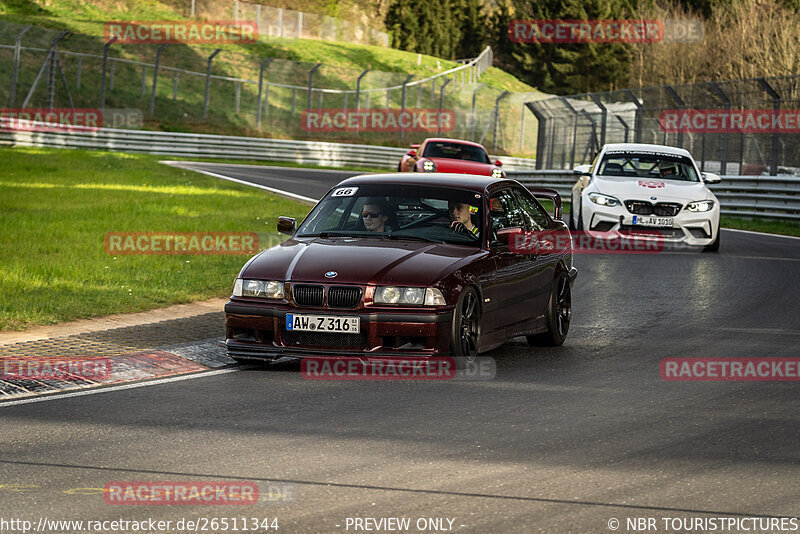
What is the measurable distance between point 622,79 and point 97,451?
9406 centimetres

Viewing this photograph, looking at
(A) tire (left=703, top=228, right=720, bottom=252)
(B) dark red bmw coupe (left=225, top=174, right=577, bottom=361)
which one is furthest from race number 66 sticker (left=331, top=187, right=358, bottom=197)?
(A) tire (left=703, top=228, right=720, bottom=252)

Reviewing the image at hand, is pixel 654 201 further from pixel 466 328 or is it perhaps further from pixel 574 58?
pixel 574 58

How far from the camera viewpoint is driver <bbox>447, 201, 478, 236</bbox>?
9812 millimetres

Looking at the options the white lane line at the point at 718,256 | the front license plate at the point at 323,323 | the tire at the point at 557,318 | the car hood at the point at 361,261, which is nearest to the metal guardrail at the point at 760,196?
the white lane line at the point at 718,256

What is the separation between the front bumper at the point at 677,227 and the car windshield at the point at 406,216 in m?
9.18

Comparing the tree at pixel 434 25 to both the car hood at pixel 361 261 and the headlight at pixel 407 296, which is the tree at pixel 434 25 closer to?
the car hood at pixel 361 261

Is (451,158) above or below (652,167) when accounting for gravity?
below

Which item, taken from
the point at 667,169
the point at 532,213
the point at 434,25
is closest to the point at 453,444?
the point at 532,213

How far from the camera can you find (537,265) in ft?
34.1

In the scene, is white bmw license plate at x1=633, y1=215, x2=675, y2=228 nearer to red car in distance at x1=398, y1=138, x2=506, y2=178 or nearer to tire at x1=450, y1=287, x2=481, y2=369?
red car in distance at x1=398, y1=138, x2=506, y2=178

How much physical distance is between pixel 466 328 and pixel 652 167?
454 inches

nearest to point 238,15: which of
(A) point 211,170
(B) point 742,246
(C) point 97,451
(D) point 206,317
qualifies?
(A) point 211,170

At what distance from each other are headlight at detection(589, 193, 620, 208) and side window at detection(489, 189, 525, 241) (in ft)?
27.7

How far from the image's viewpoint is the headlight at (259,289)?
8891 mm
